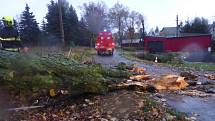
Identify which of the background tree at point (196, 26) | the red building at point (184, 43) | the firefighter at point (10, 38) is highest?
the background tree at point (196, 26)

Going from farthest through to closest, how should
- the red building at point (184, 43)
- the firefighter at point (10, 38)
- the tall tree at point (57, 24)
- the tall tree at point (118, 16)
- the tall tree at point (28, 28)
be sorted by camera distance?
the tall tree at point (118, 16) < the tall tree at point (57, 24) < the red building at point (184, 43) < the tall tree at point (28, 28) < the firefighter at point (10, 38)

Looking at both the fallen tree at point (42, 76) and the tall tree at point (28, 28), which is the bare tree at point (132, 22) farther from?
the fallen tree at point (42, 76)

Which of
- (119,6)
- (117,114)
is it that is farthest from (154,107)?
(119,6)

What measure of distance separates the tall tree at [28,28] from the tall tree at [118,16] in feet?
98.2

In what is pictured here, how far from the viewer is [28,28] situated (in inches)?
2007

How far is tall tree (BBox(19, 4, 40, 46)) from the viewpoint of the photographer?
49000 mm

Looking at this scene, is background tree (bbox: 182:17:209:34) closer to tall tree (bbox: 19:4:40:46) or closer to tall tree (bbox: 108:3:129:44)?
tall tree (bbox: 108:3:129:44)

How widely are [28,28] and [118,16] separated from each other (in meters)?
35.0

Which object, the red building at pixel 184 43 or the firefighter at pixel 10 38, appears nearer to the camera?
the firefighter at pixel 10 38

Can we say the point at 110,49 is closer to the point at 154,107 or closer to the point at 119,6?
the point at 154,107

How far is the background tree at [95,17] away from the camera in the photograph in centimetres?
6794

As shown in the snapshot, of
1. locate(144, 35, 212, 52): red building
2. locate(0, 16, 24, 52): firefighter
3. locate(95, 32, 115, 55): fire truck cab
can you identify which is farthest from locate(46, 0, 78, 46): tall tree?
locate(0, 16, 24, 52): firefighter

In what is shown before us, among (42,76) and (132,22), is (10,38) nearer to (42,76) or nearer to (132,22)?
(42,76)

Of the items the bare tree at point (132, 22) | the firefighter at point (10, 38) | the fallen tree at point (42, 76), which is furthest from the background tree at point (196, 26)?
the fallen tree at point (42, 76)
